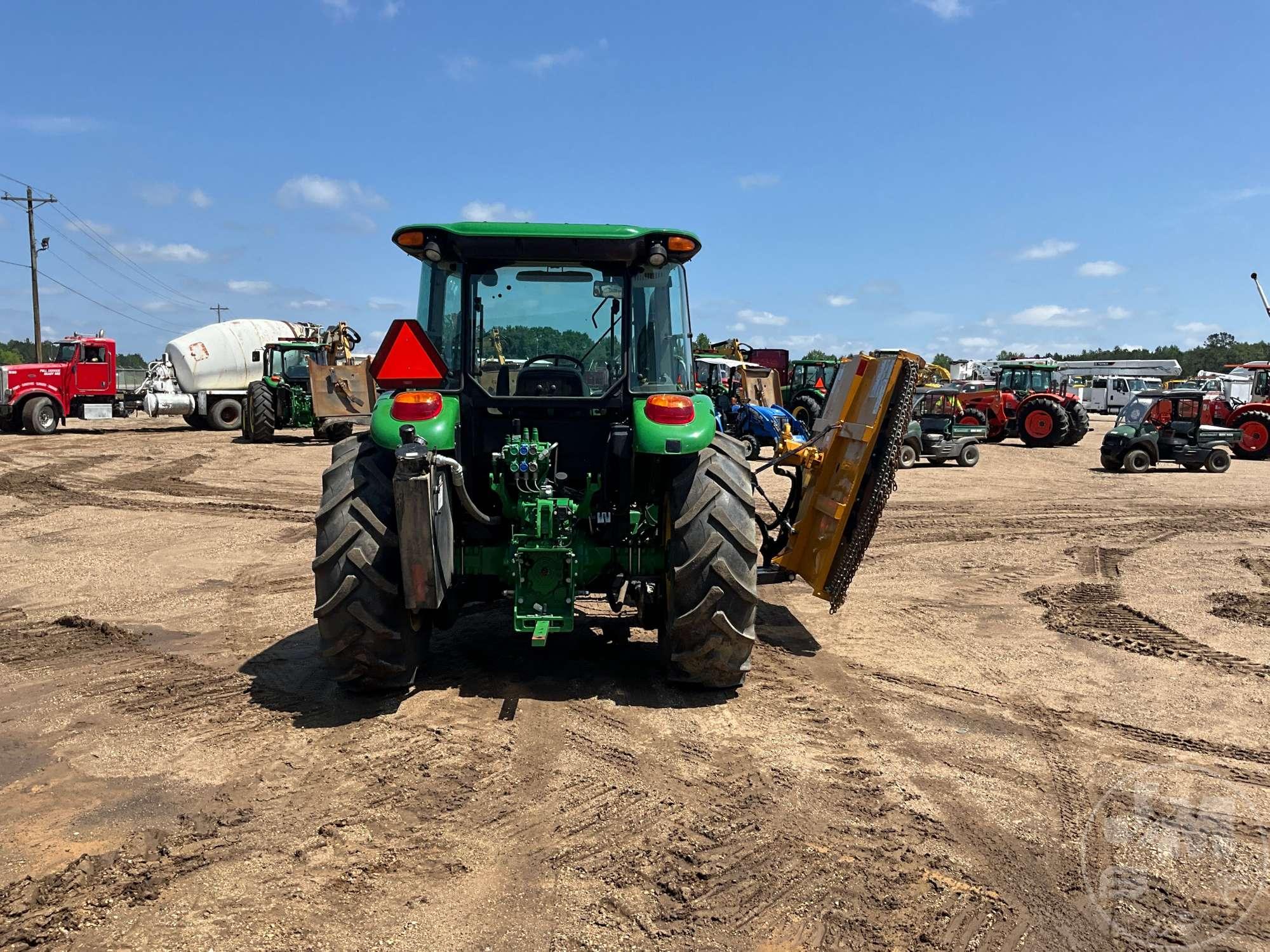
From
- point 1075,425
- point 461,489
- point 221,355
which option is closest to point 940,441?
point 1075,425

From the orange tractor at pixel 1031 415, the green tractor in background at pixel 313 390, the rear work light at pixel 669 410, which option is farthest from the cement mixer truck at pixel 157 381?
the rear work light at pixel 669 410

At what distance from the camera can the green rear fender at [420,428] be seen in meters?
4.51

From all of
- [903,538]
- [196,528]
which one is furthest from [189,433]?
[903,538]

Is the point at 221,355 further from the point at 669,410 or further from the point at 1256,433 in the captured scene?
the point at 1256,433

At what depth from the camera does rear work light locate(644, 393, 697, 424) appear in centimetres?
464

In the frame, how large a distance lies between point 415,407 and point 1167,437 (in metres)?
17.6

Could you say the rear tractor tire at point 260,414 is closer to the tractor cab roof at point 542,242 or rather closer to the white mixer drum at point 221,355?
the white mixer drum at point 221,355

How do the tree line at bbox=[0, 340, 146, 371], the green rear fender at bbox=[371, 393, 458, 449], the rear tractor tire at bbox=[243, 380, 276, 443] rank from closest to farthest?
1. the green rear fender at bbox=[371, 393, 458, 449]
2. the rear tractor tire at bbox=[243, 380, 276, 443]
3. the tree line at bbox=[0, 340, 146, 371]

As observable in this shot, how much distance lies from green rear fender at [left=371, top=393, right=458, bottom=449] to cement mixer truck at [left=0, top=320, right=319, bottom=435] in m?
20.5

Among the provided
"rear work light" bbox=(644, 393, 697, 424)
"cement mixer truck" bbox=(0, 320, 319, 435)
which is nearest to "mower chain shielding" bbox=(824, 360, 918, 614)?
"rear work light" bbox=(644, 393, 697, 424)

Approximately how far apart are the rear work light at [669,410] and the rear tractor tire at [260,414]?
706 inches

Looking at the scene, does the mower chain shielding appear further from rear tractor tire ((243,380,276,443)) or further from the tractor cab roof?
rear tractor tire ((243,380,276,443))

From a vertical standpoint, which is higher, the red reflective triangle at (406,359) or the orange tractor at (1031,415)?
the red reflective triangle at (406,359)

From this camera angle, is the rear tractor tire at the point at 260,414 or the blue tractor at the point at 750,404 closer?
the blue tractor at the point at 750,404
